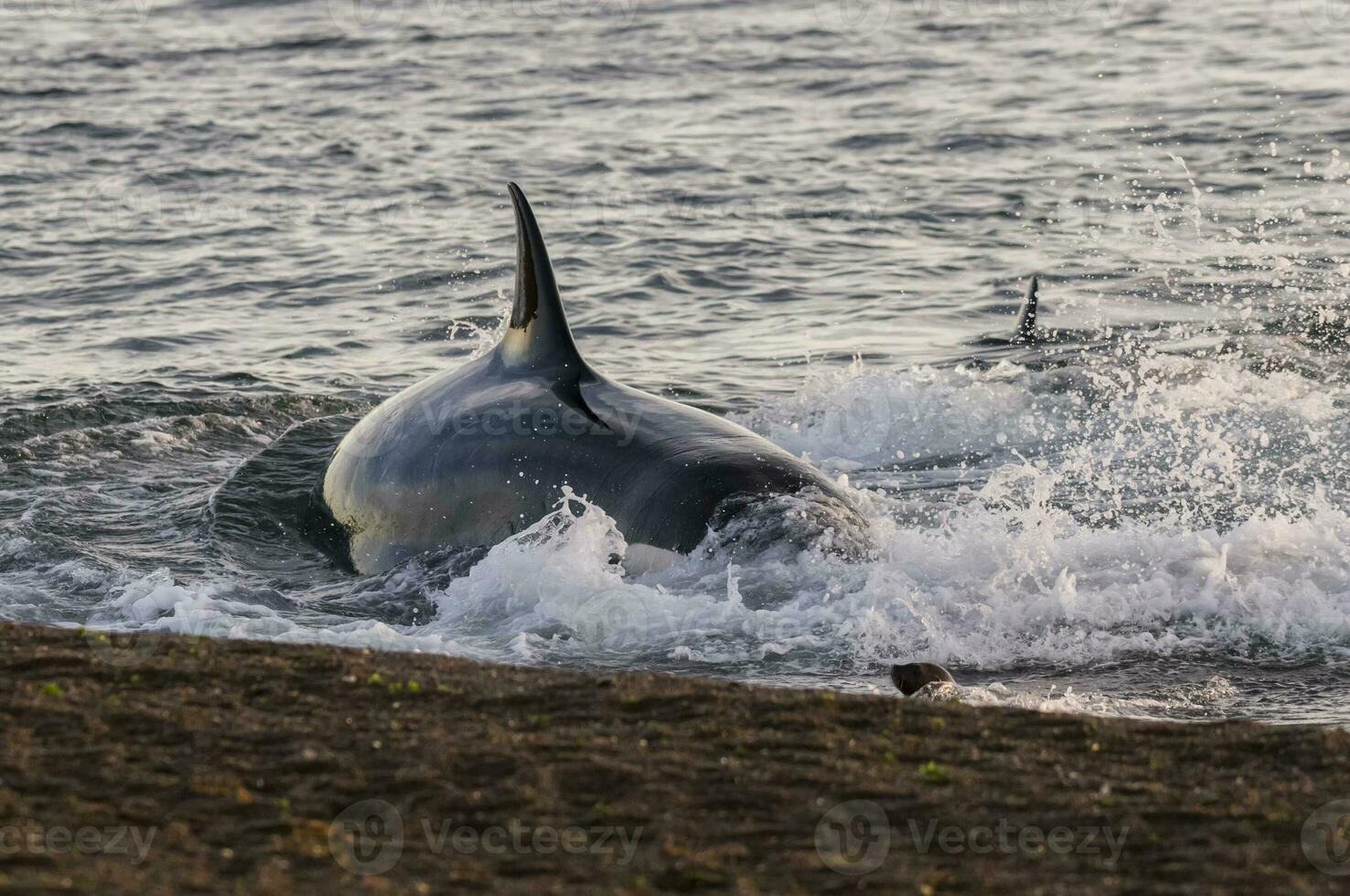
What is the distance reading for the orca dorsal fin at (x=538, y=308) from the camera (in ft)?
29.0

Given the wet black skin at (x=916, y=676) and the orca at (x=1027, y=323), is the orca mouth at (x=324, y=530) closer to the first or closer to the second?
the wet black skin at (x=916, y=676)

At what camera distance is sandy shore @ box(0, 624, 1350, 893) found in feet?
14.3

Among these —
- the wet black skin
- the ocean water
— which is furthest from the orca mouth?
the wet black skin

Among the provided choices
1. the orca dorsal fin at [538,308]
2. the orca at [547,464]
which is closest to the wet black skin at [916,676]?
the orca at [547,464]

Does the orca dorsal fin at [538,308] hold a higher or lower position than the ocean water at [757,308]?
higher

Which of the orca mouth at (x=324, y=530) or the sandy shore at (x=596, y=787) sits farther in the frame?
the orca mouth at (x=324, y=530)

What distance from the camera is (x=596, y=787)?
194 inches

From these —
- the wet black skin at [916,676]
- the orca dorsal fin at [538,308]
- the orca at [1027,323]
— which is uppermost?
the orca dorsal fin at [538,308]

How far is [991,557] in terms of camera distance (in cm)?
884

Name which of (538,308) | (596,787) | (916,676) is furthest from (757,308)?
(596,787)

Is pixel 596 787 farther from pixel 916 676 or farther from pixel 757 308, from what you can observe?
pixel 757 308

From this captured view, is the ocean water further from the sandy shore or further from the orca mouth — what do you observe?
the sandy shore

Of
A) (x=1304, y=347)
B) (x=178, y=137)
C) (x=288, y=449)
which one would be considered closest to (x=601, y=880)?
(x=288, y=449)

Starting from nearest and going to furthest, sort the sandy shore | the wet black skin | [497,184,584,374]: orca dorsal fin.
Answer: the sandy shore < the wet black skin < [497,184,584,374]: orca dorsal fin
